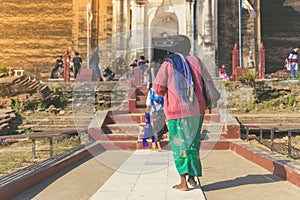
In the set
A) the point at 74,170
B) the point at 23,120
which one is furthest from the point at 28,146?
the point at 74,170

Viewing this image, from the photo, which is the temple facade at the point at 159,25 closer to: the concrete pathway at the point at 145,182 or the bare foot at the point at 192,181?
the concrete pathway at the point at 145,182

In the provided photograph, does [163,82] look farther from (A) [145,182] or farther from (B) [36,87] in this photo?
(B) [36,87]

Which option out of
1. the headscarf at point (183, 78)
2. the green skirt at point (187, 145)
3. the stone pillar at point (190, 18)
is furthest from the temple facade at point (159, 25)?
the green skirt at point (187, 145)

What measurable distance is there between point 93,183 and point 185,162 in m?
1.49

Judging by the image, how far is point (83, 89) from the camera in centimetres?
1634

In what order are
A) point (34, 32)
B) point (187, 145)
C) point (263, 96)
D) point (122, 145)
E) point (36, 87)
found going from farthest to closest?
point (34, 32)
point (36, 87)
point (263, 96)
point (122, 145)
point (187, 145)

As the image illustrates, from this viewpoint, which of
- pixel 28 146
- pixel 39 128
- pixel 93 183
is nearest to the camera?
pixel 93 183

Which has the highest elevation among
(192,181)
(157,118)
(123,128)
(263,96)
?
(263,96)

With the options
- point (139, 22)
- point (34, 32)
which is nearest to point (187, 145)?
point (139, 22)

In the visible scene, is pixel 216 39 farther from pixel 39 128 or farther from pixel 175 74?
pixel 175 74

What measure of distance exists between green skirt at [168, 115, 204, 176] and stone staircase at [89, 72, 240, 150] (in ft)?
13.5

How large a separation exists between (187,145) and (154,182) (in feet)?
2.96

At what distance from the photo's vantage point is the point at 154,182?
18.5 feet

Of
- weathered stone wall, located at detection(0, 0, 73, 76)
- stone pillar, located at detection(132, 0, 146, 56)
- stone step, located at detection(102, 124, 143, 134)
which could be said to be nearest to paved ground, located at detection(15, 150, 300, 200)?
stone step, located at detection(102, 124, 143, 134)
